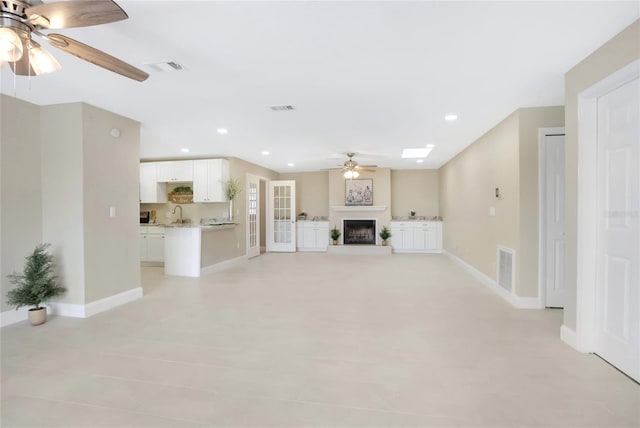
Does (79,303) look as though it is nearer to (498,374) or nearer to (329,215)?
(498,374)

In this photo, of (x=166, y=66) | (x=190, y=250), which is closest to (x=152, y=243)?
(x=190, y=250)

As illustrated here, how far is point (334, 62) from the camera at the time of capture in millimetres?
2646

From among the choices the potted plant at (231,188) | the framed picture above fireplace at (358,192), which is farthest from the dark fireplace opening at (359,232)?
the potted plant at (231,188)

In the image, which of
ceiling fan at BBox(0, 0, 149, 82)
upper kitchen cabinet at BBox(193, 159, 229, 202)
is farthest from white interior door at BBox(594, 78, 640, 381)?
upper kitchen cabinet at BBox(193, 159, 229, 202)

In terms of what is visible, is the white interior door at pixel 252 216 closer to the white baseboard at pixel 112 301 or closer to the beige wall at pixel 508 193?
the white baseboard at pixel 112 301

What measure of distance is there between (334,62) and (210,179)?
5071 mm

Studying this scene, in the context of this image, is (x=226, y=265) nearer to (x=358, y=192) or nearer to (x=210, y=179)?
(x=210, y=179)

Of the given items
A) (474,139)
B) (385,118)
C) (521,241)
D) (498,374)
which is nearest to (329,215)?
(474,139)

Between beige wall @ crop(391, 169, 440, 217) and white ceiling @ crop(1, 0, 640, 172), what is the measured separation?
15.6 ft

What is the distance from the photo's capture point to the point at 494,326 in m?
3.29

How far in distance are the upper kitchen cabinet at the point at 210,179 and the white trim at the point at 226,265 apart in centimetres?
140

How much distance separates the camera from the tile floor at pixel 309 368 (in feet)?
6.17

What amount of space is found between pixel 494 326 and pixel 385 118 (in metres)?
2.84

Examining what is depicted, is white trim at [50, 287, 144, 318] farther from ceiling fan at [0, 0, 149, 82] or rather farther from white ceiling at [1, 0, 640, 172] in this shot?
ceiling fan at [0, 0, 149, 82]
